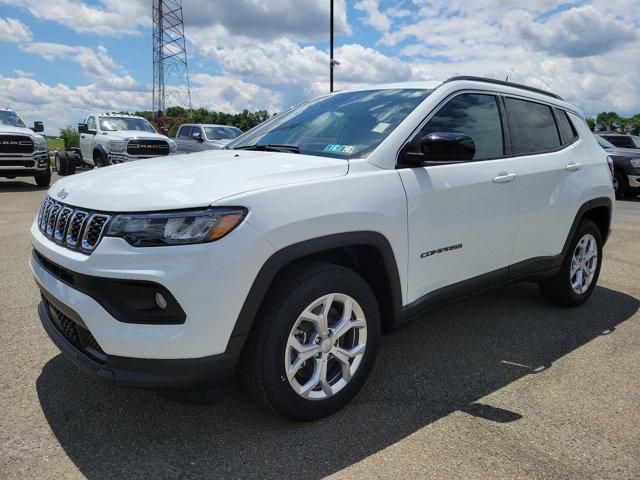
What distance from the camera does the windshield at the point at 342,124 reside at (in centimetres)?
311

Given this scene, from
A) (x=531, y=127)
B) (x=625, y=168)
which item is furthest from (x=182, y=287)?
(x=625, y=168)

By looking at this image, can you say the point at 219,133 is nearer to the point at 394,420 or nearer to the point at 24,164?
the point at 24,164

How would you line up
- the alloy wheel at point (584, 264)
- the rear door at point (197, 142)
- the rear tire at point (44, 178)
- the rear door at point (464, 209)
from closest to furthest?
the rear door at point (464, 209)
the alloy wheel at point (584, 264)
the rear tire at point (44, 178)
the rear door at point (197, 142)

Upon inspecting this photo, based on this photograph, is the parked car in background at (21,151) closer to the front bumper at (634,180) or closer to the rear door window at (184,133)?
the rear door window at (184,133)

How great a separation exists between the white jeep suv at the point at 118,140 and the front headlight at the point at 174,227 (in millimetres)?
11330

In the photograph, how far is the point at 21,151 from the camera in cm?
1293

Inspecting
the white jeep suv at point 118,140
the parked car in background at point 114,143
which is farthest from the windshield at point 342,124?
the parked car in background at point 114,143

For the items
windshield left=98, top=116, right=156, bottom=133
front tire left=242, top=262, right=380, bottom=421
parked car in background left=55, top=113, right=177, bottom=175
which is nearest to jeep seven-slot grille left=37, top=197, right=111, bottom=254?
front tire left=242, top=262, right=380, bottom=421

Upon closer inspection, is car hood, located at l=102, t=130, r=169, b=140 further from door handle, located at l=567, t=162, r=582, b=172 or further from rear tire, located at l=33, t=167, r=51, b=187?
door handle, located at l=567, t=162, r=582, b=172

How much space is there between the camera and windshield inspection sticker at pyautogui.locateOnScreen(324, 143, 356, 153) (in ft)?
9.95

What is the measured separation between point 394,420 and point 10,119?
14556 mm

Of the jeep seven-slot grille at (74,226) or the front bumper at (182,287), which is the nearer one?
the front bumper at (182,287)

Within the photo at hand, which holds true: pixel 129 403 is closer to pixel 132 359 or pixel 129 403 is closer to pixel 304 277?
pixel 132 359

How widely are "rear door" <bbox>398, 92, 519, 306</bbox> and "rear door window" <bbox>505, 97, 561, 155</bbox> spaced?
0.15 metres
